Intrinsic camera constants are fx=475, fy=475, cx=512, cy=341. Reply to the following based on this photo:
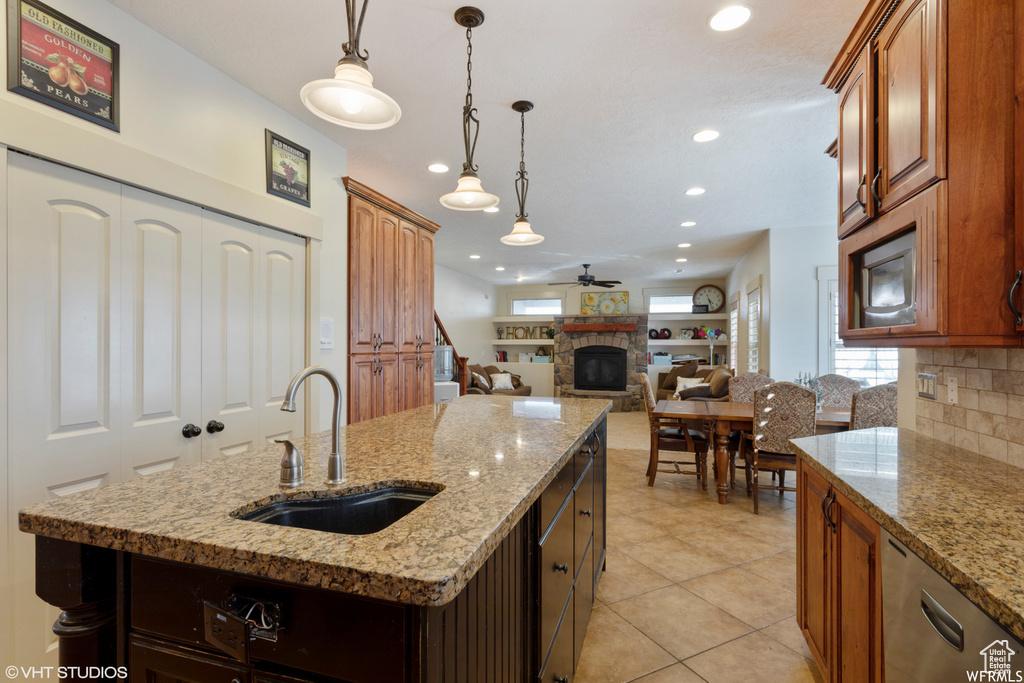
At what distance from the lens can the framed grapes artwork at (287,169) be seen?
2709 mm

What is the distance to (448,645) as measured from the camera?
0.81m

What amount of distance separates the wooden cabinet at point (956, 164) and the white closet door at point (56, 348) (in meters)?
2.86

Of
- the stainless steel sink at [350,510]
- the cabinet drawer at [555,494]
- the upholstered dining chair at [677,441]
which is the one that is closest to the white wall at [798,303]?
the upholstered dining chair at [677,441]

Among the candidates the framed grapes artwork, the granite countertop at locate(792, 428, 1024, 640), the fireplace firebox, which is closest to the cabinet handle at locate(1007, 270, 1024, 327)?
the granite countertop at locate(792, 428, 1024, 640)

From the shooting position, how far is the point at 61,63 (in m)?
1.77

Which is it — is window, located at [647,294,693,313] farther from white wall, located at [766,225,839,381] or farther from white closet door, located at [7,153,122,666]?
white closet door, located at [7,153,122,666]

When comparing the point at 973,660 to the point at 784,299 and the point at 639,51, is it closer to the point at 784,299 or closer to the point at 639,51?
the point at 639,51

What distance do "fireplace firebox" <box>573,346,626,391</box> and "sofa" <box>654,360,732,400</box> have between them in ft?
2.74

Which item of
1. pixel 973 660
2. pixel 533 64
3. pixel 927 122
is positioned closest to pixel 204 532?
pixel 973 660

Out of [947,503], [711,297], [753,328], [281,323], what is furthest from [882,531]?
[711,297]

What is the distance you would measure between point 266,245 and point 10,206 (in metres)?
1.12

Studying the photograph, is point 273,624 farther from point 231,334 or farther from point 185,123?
point 185,123

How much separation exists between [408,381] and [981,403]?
11.4 feet

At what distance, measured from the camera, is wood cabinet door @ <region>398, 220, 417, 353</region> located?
3.96m
